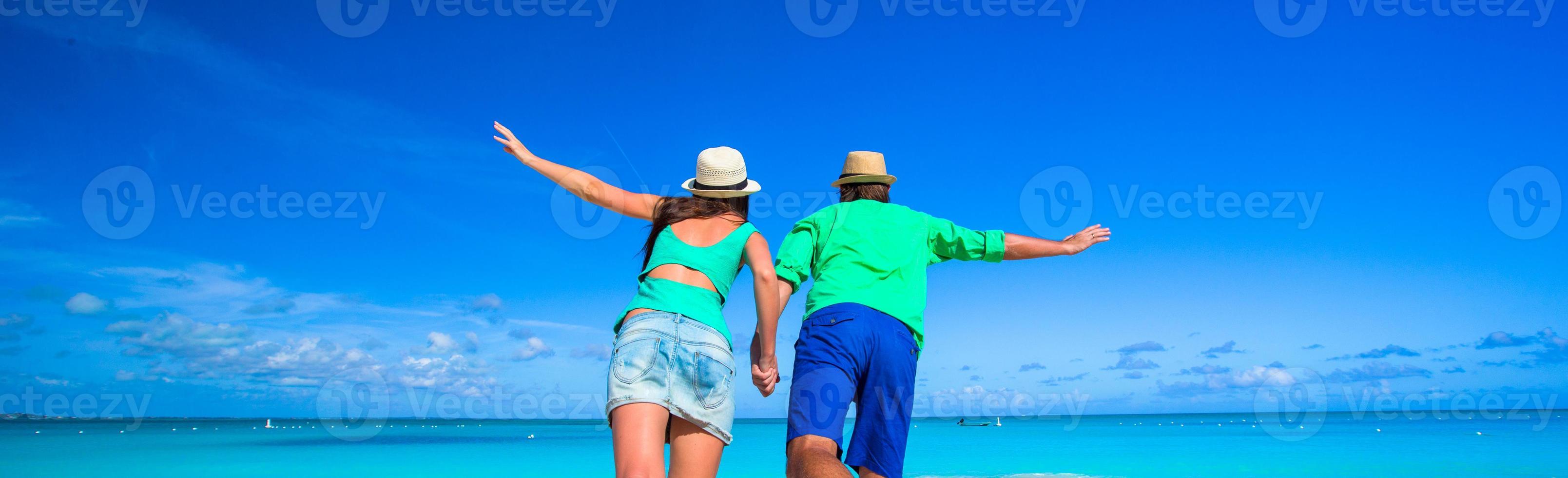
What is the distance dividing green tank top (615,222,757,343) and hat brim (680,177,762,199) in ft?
0.42

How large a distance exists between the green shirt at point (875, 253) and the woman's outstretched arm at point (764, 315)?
24 cm

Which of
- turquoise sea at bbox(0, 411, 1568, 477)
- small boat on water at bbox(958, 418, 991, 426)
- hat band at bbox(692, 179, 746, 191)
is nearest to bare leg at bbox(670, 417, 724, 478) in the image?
hat band at bbox(692, 179, 746, 191)

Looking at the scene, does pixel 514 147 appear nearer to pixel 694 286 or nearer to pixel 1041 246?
pixel 694 286

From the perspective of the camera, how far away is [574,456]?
31.0 m

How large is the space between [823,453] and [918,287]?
0.80 meters

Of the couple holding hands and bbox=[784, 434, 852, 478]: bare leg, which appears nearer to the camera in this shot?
the couple holding hands

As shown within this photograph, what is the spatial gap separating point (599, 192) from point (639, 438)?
0.89 meters

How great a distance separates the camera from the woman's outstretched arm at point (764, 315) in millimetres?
3038

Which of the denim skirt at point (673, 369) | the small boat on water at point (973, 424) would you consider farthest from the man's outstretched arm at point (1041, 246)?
the small boat on water at point (973, 424)

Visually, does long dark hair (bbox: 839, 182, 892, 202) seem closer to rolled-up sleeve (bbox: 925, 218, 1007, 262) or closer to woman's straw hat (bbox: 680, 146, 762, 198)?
rolled-up sleeve (bbox: 925, 218, 1007, 262)

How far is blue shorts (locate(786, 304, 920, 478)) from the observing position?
313cm

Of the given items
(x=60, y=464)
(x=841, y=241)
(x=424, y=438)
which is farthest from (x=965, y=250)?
(x=424, y=438)

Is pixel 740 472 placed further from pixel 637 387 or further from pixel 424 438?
pixel 424 438

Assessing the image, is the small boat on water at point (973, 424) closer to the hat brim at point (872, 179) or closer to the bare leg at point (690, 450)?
the hat brim at point (872, 179)
